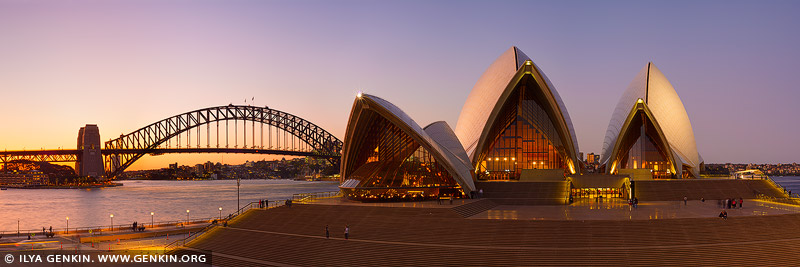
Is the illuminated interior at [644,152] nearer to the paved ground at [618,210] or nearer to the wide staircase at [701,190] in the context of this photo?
the wide staircase at [701,190]

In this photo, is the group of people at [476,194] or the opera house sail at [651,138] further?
the opera house sail at [651,138]

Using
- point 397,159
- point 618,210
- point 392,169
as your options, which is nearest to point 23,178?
point 397,159

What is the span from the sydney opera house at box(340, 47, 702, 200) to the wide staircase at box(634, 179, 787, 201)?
2.23 metres

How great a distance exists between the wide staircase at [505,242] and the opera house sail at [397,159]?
4.88m

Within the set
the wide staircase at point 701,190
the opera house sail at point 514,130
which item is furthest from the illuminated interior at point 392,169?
the wide staircase at point 701,190

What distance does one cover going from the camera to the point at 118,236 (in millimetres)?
31938

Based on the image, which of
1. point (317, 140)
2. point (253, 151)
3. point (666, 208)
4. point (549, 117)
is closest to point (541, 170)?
point (549, 117)

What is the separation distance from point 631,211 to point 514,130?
624 inches

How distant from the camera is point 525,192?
112ft

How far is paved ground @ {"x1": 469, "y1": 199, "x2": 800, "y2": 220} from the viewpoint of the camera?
81.0ft

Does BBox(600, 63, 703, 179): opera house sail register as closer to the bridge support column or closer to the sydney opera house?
the sydney opera house

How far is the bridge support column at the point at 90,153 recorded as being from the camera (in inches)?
4246

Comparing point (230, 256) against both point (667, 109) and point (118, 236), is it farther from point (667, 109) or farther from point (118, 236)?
point (667, 109)

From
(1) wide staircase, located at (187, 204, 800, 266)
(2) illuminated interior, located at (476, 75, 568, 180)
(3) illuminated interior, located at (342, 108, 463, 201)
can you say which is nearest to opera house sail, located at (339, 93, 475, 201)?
(3) illuminated interior, located at (342, 108, 463, 201)
